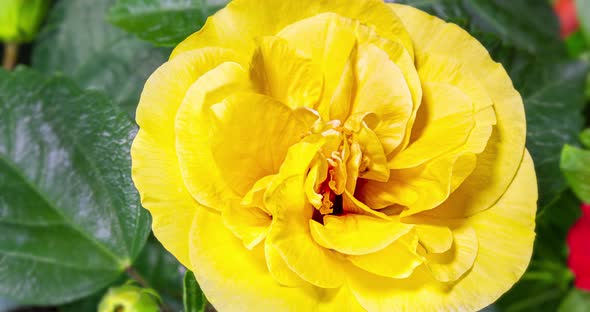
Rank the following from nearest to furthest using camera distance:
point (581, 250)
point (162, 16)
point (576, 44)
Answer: point (162, 16), point (581, 250), point (576, 44)

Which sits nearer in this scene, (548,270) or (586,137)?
(586,137)

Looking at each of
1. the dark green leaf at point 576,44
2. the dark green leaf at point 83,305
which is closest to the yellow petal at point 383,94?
the dark green leaf at point 83,305

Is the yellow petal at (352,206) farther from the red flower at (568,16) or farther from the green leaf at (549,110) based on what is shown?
the red flower at (568,16)

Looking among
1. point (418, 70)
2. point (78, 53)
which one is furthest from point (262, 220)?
point (78, 53)

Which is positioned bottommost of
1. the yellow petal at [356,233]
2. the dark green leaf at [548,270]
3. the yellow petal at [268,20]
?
the dark green leaf at [548,270]

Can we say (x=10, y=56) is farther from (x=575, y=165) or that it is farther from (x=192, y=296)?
(x=575, y=165)

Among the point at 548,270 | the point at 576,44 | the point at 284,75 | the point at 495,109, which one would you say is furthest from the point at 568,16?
the point at 284,75
